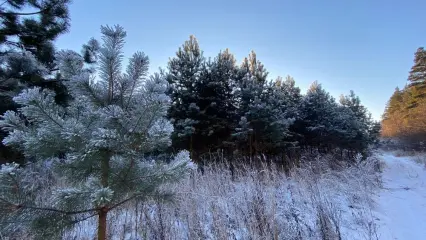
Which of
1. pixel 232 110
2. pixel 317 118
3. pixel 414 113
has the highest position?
pixel 414 113

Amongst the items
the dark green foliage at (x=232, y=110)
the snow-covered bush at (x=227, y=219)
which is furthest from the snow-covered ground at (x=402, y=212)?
the dark green foliage at (x=232, y=110)

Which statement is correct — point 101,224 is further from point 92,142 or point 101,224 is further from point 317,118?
point 317,118

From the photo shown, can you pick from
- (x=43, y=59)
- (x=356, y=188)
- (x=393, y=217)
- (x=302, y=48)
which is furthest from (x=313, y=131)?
(x=43, y=59)

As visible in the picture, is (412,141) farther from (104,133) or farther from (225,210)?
(104,133)

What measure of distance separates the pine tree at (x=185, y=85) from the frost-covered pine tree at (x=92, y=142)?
225 inches

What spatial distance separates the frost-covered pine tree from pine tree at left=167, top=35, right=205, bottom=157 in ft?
18.8

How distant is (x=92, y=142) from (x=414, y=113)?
23.4 metres

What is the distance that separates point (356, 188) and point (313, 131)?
185 inches

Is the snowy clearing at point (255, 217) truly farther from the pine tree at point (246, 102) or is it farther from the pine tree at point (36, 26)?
the pine tree at point (36, 26)

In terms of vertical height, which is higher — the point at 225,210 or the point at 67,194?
the point at 67,194

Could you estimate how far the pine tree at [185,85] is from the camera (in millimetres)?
7199

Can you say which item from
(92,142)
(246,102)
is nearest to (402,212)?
(246,102)

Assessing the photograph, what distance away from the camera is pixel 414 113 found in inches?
699

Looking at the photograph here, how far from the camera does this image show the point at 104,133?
0.99 metres
